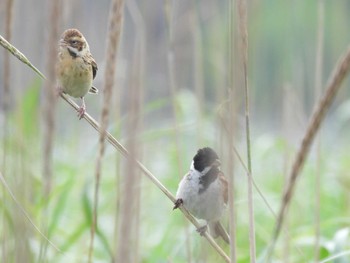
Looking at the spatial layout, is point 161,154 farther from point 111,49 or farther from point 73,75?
point 111,49

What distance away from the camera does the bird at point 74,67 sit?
1.86 metres

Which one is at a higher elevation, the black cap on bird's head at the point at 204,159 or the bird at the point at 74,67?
the bird at the point at 74,67

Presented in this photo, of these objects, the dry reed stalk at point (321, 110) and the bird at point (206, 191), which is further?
the bird at point (206, 191)

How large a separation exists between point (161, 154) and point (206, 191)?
417cm

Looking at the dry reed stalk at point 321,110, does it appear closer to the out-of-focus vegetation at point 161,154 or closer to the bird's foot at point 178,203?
the out-of-focus vegetation at point 161,154

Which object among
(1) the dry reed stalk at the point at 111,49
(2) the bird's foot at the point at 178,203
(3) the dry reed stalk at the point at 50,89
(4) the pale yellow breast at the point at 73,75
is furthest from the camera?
(2) the bird's foot at the point at 178,203

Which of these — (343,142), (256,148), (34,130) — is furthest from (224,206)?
(343,142)

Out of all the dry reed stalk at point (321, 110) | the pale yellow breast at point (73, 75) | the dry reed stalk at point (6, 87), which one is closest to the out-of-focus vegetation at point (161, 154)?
the dry reed stalk at point (6, 87)

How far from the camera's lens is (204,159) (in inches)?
92.5

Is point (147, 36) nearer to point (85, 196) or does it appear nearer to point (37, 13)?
point (85, 196)

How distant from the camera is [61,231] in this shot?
3.83m

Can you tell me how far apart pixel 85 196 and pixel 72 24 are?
649 millimetres

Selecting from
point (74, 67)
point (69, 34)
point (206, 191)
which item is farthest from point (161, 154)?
point (69, 34)

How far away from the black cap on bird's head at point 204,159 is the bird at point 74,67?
0.45 meters
